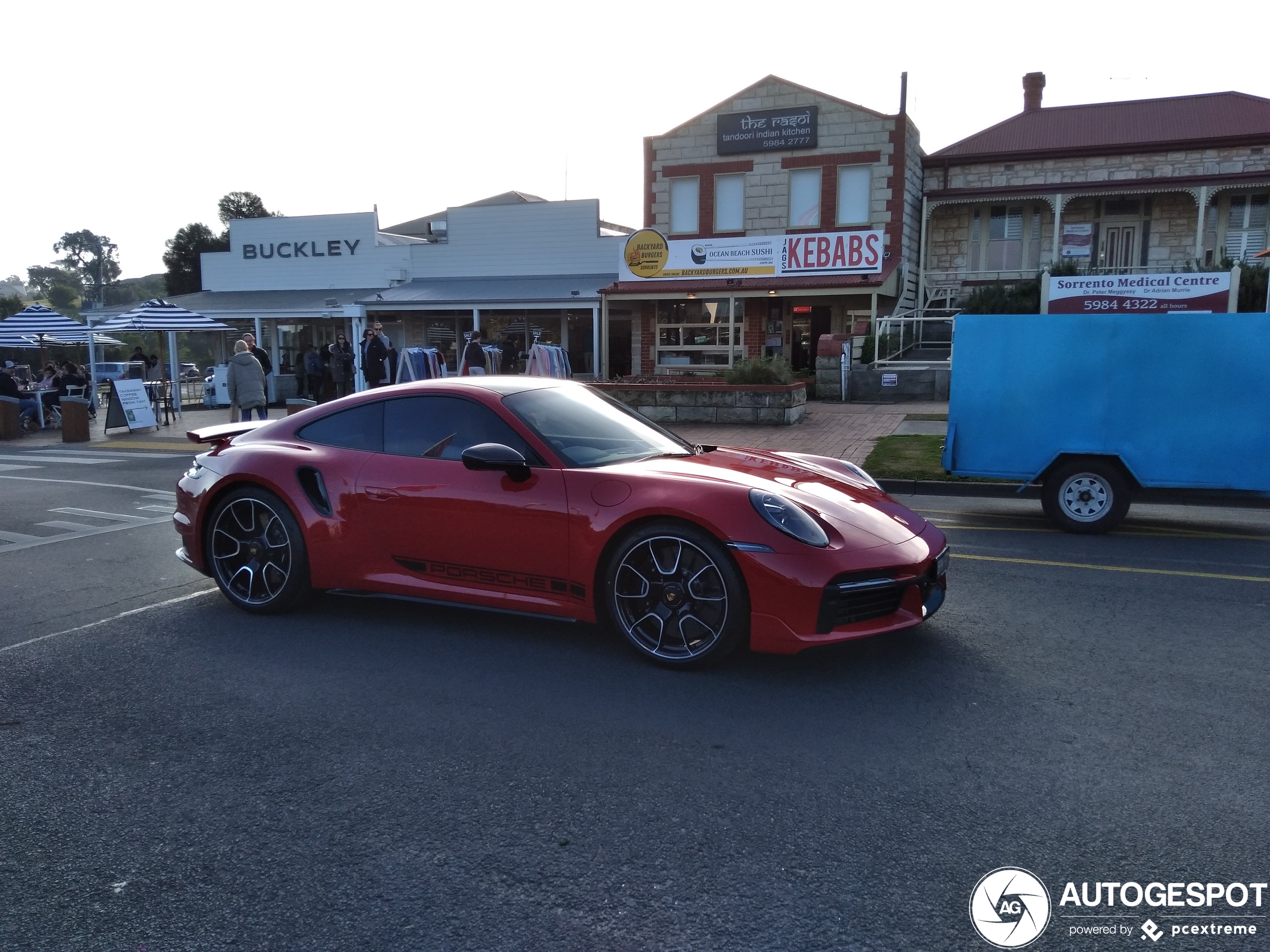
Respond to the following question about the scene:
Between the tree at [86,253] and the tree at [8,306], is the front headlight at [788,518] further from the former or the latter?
the tree at [86,253]

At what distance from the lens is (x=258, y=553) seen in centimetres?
561

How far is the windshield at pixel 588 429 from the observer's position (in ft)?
16.6

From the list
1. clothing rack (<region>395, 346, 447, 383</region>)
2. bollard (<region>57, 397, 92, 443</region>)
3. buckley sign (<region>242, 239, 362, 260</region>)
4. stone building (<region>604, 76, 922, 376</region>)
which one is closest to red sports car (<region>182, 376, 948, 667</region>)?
clothing rack (<region>395, 346, 447, 383</region>)

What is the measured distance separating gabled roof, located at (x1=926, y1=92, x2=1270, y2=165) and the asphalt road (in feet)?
82.3

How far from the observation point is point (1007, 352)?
344 inches

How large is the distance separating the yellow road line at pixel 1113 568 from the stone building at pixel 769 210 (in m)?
19.1

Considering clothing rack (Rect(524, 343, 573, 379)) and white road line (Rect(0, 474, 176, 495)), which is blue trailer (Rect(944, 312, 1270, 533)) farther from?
clothing rack (Rect(524, 343, 573, 379))

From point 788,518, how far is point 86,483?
1062cm

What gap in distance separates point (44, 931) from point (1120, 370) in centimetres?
842

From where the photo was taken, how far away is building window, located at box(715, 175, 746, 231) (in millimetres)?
28250

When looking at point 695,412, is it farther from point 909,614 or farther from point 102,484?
point 909,614

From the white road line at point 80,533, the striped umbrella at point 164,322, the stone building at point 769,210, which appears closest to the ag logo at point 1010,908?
the white road line at point 80,533
